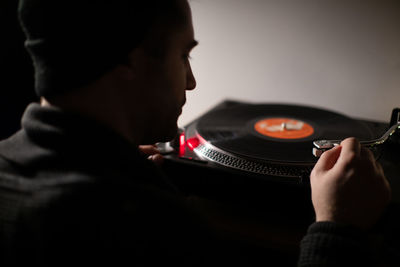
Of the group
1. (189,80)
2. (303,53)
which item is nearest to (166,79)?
(189,80)

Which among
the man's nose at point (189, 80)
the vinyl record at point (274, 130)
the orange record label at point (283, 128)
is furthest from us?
the orange record label at point (283, 128)

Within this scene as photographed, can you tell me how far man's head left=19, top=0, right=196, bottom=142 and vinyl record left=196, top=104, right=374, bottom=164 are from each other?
0.34m

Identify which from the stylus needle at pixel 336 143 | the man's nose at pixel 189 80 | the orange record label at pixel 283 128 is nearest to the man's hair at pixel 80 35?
the man's nose at pixel 189 80

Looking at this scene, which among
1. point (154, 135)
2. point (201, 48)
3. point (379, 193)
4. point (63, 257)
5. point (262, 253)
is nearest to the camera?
point (63, 257)

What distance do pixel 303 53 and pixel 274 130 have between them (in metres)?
0.45

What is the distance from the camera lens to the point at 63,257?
0.44m

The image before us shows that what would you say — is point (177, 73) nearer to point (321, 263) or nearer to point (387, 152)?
point (321, 263)

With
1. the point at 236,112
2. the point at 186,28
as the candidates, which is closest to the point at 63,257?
the point at 186,28

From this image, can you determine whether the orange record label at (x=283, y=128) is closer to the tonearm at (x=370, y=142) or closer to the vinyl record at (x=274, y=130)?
the vinyl record at (x=274, y=130)

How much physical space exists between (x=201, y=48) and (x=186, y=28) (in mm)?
866

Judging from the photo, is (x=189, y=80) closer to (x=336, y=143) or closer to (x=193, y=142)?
(x=193, y=142)

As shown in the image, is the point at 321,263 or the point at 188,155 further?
the point at 188,155

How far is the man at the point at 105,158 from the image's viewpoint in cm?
44

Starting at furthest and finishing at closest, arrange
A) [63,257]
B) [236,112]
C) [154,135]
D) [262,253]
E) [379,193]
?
1. [236,112]
2. [262,253]
3. [154,135]
4. [379,193]
5. [63,257]
